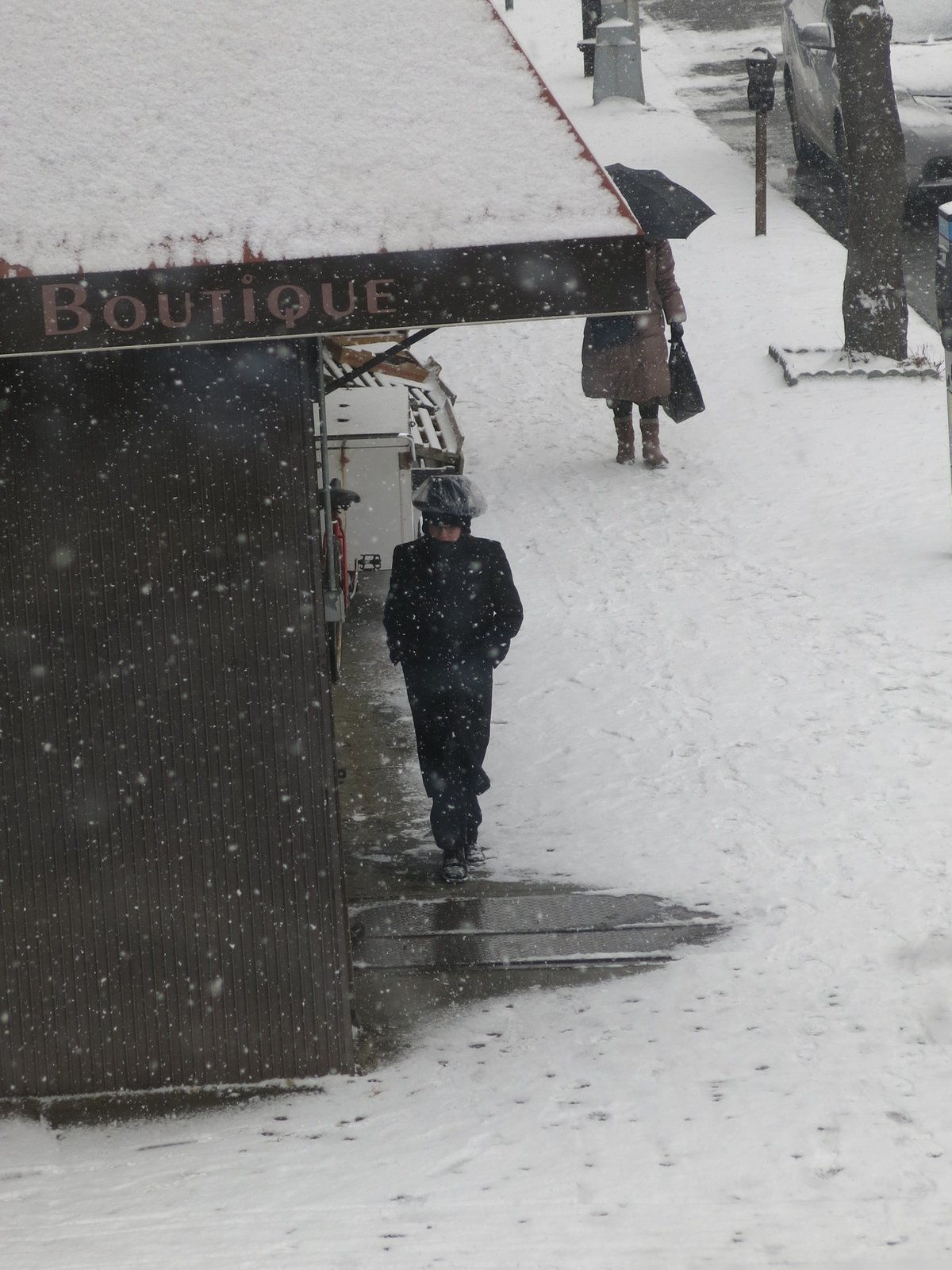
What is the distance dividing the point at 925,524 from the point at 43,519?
5674 millimetres

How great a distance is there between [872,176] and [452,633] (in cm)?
669

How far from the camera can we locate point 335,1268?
3.82m

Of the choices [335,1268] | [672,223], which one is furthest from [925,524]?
[335,1268]

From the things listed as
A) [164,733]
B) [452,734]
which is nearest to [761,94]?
[452,734]

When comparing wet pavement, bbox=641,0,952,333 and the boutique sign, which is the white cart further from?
wet pavement, bbox=641,0,952,333

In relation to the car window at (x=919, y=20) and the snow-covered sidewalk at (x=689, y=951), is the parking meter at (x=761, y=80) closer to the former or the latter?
the car window at (x=919, y=20)

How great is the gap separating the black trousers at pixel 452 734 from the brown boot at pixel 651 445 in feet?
14.6

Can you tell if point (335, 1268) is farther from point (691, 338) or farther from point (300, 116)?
point (691, 338)

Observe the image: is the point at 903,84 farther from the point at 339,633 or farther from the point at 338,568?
the point at 338,568

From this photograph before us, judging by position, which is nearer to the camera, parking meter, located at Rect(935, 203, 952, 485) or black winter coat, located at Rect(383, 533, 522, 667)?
black winter coat, located at Rect(383, 533, 522, 667)

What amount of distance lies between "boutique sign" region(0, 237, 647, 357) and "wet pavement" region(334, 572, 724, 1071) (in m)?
2.28

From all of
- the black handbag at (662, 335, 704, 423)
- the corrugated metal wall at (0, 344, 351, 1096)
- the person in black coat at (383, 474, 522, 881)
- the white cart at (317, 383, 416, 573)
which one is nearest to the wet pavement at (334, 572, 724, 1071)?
the person in black coat at (383, 474, 522, 881)

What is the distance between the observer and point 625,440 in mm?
10156

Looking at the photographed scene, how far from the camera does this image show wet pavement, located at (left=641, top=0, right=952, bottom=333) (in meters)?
13.8
